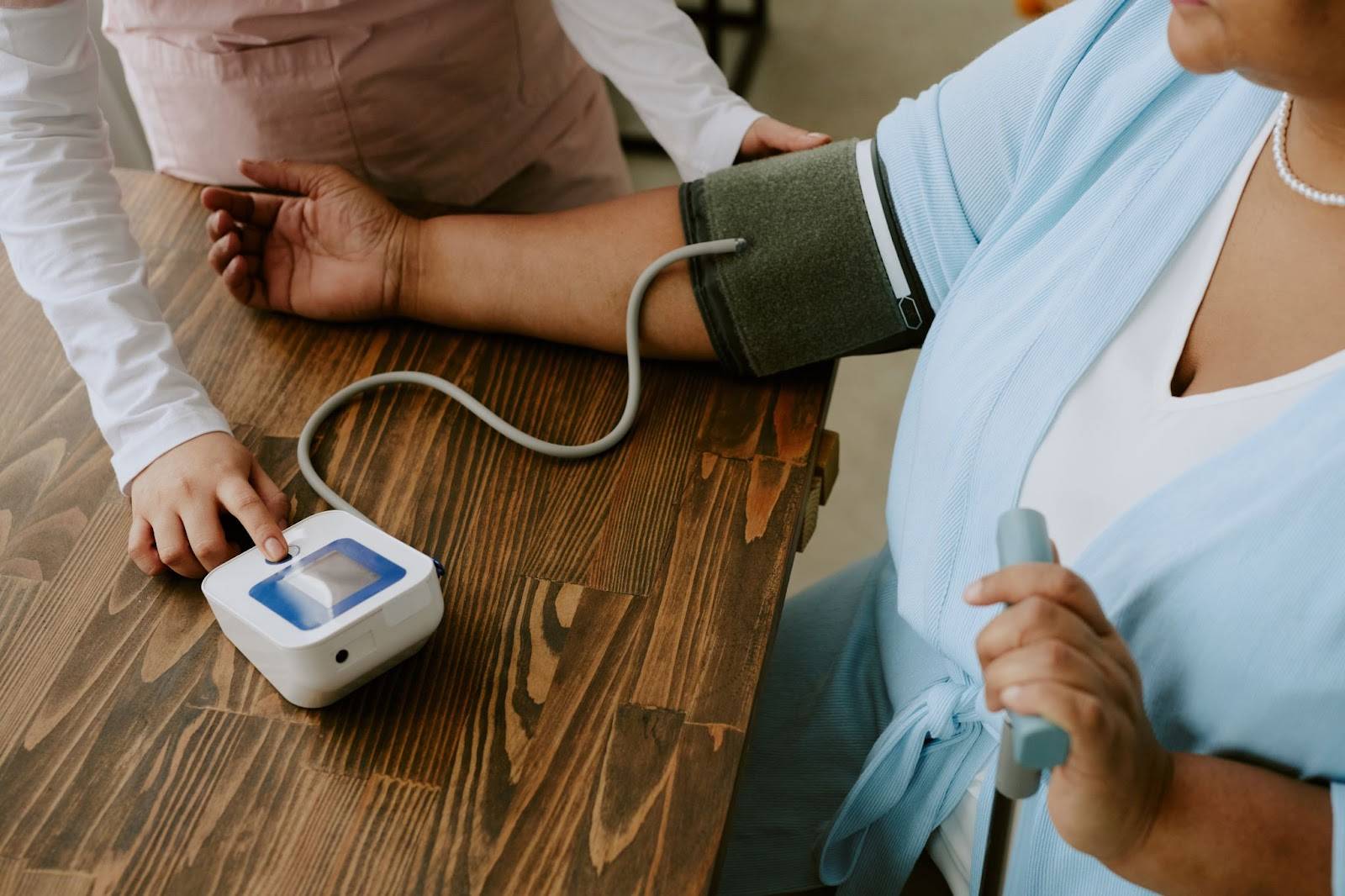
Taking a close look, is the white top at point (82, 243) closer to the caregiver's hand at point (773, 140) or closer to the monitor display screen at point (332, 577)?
the monitor display screen at point (332, 577)

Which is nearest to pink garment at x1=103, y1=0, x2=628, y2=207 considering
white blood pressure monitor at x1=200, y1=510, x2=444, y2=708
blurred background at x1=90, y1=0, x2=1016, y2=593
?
white blood pressure monitor at x1=200, y1=510, x2=444, y2=708

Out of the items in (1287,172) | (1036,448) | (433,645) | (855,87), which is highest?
(1287,172)

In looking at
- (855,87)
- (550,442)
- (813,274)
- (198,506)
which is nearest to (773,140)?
(813,274)

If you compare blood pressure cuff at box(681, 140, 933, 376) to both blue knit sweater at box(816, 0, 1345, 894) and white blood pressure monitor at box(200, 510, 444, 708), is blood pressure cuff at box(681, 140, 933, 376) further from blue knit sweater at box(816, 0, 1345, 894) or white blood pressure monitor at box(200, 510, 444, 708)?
white blood pressure monitor at box(200, 510, 444, 708)

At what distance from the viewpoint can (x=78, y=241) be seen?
91cm

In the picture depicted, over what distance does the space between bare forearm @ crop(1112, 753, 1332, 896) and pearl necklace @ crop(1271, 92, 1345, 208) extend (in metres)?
0.34

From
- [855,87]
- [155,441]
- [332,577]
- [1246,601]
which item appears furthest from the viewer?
[855,87]

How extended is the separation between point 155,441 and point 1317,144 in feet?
2.58

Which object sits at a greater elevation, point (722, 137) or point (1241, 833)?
point (722, 137)

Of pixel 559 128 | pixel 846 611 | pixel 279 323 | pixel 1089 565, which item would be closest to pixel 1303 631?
pixel 1089 565

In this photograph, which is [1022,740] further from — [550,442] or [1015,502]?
[550,442]

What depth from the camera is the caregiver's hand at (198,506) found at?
0.79m

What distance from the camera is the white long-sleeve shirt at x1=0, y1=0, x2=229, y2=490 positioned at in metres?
0.86

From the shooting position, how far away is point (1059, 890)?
765 millimetres
